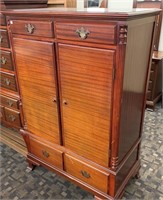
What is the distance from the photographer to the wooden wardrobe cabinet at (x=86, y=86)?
950 millimetres

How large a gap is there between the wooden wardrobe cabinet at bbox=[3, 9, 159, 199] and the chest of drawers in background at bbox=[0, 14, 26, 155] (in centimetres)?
38

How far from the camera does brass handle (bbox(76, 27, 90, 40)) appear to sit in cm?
96

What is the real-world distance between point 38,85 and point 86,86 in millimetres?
402

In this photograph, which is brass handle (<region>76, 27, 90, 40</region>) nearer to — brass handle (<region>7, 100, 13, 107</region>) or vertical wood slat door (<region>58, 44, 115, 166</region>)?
vertical wood slat door (<region>58, 44, 115, 166</region>)

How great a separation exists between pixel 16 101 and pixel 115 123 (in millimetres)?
1150

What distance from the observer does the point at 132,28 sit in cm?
92

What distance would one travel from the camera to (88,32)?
95cm

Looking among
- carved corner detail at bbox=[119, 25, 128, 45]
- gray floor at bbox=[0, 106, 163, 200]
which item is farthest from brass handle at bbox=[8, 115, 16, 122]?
carved corner detail at bbox=[119, 25, 128, 45]

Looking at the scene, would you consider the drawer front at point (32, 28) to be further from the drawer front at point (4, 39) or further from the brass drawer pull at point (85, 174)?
the brass drawer pull at point (85, 174)

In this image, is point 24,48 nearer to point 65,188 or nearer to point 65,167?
point 65,167

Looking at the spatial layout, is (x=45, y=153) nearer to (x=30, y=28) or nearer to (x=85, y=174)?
(x=85, y=174)

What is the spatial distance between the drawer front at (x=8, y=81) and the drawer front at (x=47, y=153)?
0.55 metres

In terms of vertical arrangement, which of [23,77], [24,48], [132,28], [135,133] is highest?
[132,28]

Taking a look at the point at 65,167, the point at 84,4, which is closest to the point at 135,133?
the point at 65,167
